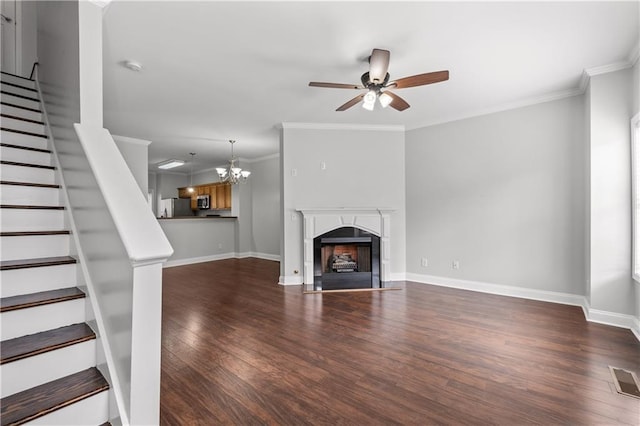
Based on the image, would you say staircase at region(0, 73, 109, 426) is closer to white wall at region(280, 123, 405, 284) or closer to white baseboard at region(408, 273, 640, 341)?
white wall at region(280, 123, 405, 284)

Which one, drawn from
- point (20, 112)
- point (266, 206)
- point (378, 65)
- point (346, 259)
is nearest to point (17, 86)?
point (20, 112)

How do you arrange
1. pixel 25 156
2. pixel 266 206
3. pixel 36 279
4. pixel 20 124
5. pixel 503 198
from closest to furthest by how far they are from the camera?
pixel 36 279
pixel 25 156
pixel 20 124
pixel 503 198
pixel 266 206

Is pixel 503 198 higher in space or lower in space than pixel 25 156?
lower

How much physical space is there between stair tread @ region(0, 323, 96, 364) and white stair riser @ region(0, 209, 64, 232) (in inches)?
31.7

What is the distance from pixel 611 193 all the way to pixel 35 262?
4.85 metres

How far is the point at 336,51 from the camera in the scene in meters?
2.56

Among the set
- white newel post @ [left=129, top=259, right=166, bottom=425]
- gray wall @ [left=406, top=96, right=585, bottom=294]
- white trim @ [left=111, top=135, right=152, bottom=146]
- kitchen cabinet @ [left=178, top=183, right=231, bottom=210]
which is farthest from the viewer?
kitchen cabinet @ [left=178, top=183, right=231, bottom=210]

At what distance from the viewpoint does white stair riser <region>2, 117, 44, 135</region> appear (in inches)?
95.4

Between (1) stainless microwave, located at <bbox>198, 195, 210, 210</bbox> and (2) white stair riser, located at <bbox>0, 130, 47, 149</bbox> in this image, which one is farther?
(1) stainless microwave, located at <bbox>198, 195, 210, 210</bbox>

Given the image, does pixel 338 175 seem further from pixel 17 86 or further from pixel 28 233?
pixel 17 86

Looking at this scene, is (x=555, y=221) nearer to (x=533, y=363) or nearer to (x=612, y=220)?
(x=612, y=220)

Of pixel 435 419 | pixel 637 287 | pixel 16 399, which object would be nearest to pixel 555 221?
pixel 637 287

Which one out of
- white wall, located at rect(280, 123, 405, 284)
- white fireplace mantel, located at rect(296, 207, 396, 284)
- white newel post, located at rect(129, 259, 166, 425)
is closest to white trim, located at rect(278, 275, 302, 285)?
white wall, located at rect(280, 123, 405, 284)

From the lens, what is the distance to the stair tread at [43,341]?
122 cm
